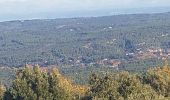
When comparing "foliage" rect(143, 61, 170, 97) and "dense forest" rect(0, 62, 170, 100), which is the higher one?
"dense forest" rect(0, 62, 170, 100)

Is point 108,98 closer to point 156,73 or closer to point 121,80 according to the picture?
point 121,80

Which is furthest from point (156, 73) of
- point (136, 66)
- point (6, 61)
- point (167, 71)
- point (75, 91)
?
point (6, 61)

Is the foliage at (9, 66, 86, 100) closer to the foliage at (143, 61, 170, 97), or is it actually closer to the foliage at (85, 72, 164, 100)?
the foliage at (85, 72, 164, 100)

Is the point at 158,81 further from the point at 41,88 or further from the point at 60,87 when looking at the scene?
the point at 41,88

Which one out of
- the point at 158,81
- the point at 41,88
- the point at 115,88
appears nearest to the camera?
the point at 115,88

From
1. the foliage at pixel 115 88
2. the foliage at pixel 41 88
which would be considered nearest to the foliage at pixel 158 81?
the foliage at pixel 115 88

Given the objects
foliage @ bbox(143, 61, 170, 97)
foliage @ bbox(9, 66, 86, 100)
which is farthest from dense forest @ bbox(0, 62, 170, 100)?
foliage @ bbox(143, 61, 170, 97)

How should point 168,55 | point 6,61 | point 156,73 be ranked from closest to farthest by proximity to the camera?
point 156,73, point 168,55, point 6,61

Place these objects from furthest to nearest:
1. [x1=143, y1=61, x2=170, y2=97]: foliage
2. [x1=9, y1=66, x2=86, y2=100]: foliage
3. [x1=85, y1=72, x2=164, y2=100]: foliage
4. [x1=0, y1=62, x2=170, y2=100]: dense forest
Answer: [x1=143, y1=61, x2=170, y2=97]: foliage < [x1=9, y1=66, x2=86, y2=100]: foliage < [x1=0, y1=62, x2=170, y2=100]: dense forest < [x1=85, y1=72, x2=164, y2=100]: foliage

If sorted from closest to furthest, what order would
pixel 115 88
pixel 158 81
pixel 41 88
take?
pixel 115 88
pixel 41 88
pixel 158 81

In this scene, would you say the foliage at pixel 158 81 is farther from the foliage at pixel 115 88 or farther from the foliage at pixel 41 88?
the foliage at pixel 41 88

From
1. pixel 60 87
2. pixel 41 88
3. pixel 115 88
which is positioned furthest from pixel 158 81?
pixel 41 88
